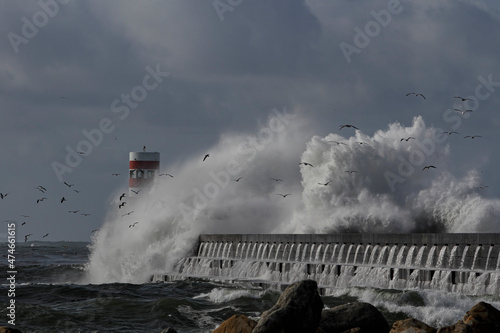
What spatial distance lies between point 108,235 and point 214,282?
15.6m

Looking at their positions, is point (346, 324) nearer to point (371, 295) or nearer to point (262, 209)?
point (371, 295)

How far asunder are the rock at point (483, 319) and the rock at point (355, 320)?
1.73 metres

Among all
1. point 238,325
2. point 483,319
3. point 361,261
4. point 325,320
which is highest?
point 361,261

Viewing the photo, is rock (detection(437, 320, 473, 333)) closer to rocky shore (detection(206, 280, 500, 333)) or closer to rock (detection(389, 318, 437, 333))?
rocky shore (detection(206, 280, 500, 333))

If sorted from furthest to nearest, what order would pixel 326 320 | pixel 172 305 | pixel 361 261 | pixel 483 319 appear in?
pixel 361 261
pixel 172 305
pixel 326 320
pixel 483 319

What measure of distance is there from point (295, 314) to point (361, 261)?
10.6 m

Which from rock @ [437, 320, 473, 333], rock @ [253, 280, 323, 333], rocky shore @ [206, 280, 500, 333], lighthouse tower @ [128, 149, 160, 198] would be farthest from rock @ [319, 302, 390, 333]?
lighthouse tower @ [128, 149, 160, 198]

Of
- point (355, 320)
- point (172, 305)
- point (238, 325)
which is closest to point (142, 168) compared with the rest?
point (172, 305)

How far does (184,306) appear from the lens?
20.8m

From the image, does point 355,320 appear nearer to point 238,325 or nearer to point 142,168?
point 238,325

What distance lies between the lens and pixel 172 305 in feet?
68.5

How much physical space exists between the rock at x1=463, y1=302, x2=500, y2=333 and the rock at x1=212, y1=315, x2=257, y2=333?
9.78ft

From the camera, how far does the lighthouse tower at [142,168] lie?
1718 inches

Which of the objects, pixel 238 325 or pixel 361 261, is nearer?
pixel 238 325
